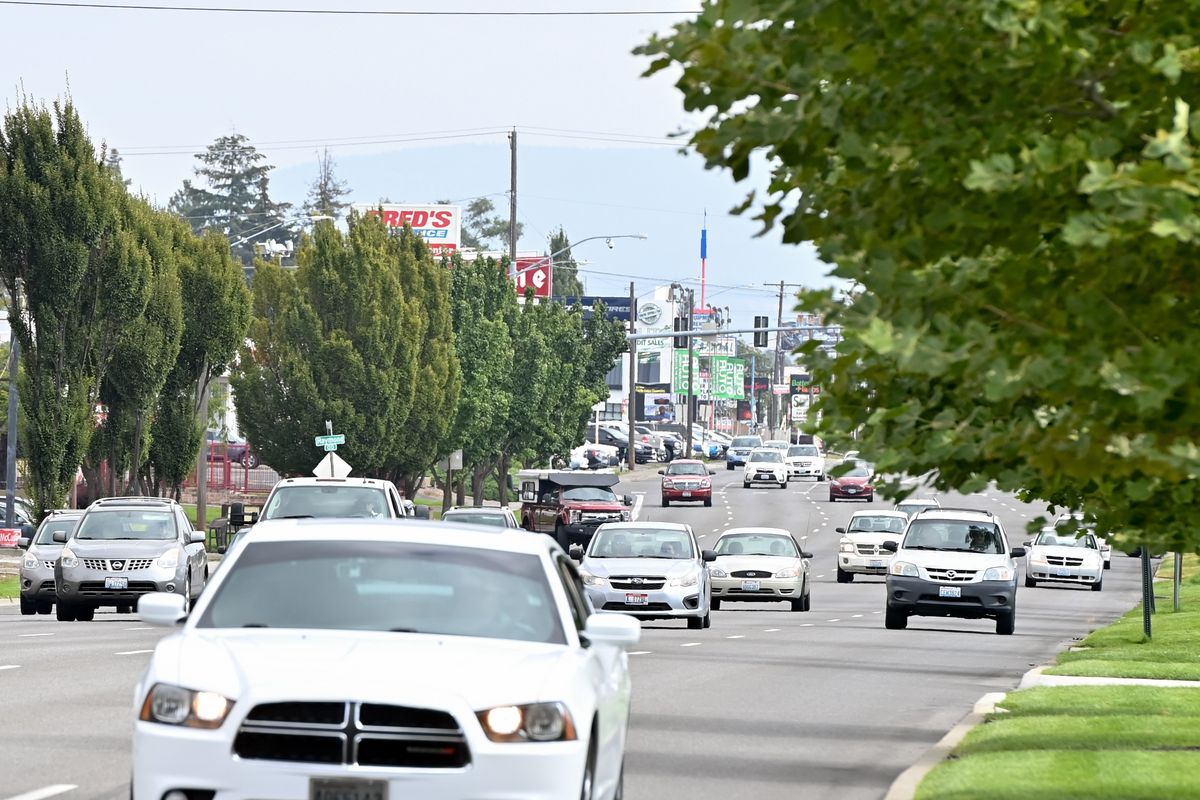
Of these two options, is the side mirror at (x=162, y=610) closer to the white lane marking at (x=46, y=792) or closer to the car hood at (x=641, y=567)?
the white lane marking at (x=46, y=792)

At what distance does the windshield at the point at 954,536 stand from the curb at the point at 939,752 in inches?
489

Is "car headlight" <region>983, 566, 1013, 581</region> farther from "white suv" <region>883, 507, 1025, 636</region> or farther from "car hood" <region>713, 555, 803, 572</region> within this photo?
"car hood" <region>713, 555, 803, 572</region>

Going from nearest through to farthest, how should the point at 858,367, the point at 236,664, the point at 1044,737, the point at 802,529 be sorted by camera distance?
the point at 236,664, the point at 858,367, the point at 1044,737, the point at 802,529

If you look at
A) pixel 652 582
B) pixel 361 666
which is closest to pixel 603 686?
pixel 361 666

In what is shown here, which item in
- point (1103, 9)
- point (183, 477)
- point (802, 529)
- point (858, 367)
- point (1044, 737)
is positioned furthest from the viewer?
point (802, 529)

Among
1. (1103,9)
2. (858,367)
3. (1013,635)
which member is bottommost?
(1013,635)

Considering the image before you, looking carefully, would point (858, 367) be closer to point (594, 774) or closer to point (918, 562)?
point (594, 774)

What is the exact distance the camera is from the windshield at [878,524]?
51.2 m

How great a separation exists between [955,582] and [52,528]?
1403cm

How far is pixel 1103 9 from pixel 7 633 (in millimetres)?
21888

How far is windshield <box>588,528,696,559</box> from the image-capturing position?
30.6 metres

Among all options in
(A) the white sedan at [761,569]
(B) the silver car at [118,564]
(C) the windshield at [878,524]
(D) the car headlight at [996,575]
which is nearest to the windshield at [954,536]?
(D) the car headlight at [996,575]

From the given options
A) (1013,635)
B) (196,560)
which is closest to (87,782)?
(196,560)

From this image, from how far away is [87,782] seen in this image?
12477mm
